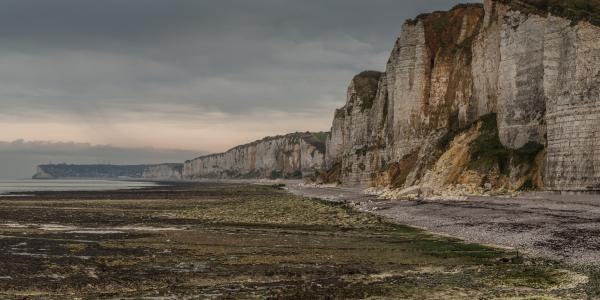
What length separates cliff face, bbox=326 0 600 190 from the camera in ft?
142

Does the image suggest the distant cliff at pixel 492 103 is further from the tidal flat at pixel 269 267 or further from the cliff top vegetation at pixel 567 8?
the tidal flat at pixel 269 267

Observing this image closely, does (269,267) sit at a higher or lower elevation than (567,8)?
lower

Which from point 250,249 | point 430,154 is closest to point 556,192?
point 430,154

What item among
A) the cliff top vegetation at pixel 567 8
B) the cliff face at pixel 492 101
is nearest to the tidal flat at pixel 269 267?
the cliff face at pixel 492 101

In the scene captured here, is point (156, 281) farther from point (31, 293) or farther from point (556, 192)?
point (556, 192)

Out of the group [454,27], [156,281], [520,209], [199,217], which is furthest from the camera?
[454,27]

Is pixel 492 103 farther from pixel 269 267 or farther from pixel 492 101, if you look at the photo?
pixel 269 267

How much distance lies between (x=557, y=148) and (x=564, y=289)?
105 ft

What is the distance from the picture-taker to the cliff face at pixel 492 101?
4316 centimetres

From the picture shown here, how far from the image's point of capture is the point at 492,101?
6438 cm

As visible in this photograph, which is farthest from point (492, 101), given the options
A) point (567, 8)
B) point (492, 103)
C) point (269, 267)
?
point (269, 267)

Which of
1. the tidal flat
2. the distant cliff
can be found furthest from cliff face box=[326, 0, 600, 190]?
the tidal flat

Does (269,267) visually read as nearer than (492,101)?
Yes

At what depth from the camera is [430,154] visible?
2660 inches
